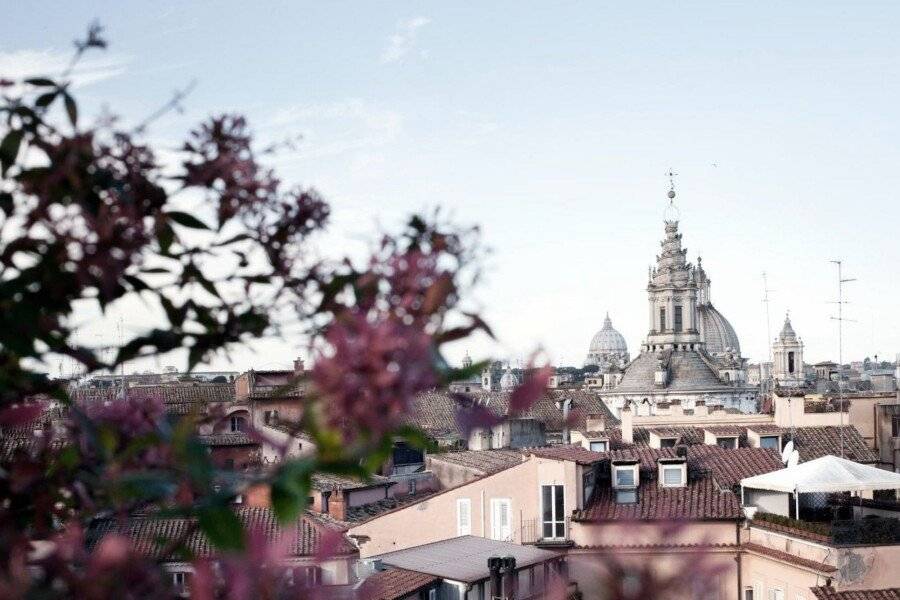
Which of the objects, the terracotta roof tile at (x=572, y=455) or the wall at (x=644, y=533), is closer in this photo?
the wall at (x=644, y=533)

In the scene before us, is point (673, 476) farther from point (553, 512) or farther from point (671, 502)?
point (553, 512)

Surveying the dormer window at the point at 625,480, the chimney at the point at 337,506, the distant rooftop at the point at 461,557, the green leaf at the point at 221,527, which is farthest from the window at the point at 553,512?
the green leaf at the point at 221,527

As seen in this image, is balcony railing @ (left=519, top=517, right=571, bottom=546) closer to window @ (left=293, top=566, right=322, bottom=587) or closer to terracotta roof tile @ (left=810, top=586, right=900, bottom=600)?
terracotta roof tile @ (left=810, top=586, right=900, bottom=600)

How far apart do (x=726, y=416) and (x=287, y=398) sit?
46881mm

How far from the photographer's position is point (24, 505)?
8.38ft

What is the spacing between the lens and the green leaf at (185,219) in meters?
2.82

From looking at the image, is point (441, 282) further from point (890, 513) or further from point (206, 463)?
point (890, 513)

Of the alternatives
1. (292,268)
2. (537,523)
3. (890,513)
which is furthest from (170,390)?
(292,268)

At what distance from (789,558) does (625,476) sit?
596 centimetres

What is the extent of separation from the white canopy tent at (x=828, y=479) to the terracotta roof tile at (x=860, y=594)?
3011 mm

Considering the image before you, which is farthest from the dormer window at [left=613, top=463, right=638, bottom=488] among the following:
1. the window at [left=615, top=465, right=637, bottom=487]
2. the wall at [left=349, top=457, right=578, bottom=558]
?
the wall at [left=349, top=457, right=578, bottom=558]

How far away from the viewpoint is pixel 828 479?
70.7 feet

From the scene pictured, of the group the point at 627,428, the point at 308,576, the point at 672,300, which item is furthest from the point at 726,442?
the point at 672,300

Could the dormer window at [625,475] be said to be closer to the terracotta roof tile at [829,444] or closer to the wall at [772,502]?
the wall at [772,502]
